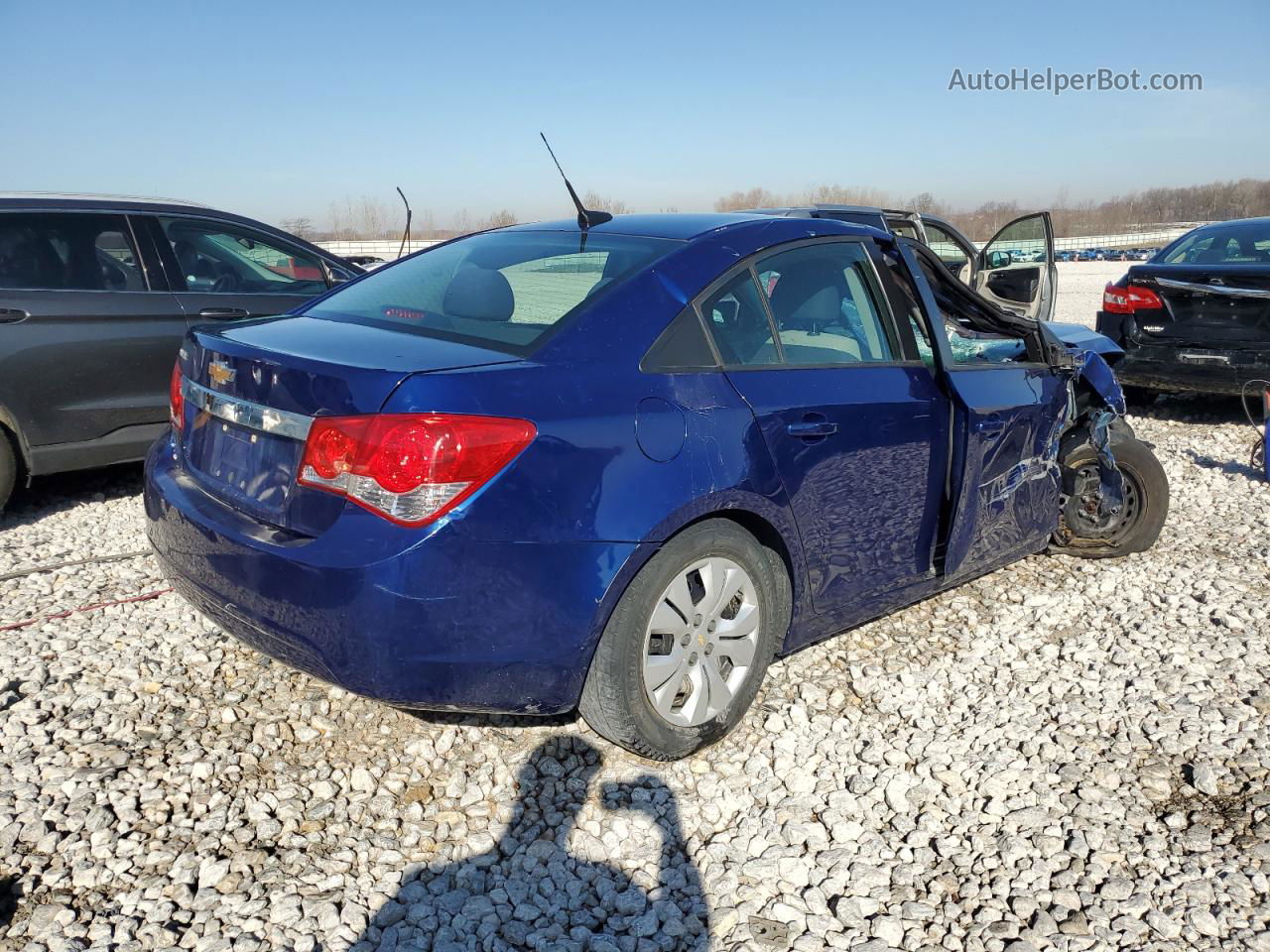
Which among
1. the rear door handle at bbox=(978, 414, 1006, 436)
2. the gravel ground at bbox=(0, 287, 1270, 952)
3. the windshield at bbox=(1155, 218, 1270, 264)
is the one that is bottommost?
the gravel ground at bbox=(0, 287, 1270, 952)

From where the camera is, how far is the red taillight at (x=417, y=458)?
8.14ft

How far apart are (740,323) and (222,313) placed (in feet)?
12.5

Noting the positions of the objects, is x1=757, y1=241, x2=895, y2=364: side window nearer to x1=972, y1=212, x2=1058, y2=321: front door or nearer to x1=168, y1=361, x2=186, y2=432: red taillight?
x1=168, y1=361, x2=186, y2=432: red taillight

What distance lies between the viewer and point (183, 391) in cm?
329

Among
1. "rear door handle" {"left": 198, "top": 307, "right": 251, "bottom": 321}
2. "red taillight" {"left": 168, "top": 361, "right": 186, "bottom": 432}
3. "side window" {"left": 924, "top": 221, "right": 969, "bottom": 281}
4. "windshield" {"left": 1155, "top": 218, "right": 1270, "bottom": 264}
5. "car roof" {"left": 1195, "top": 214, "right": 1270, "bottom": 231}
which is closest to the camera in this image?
"red taillight" {"left": 168, "top": 361, "right": 186, "bottom": 432}

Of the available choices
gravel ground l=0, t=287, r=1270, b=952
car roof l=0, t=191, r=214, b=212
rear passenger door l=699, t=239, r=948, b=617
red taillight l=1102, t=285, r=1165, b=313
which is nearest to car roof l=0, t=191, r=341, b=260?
car roof l=0, t=191, r=214, b=212

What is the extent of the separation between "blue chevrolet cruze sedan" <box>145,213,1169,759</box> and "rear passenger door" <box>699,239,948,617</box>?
0.4 inches

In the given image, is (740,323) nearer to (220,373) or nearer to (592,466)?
(592,466)

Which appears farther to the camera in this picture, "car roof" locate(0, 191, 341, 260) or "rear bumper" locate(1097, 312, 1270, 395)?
"rear bumper" locate(1097, 312, 1270, 395)

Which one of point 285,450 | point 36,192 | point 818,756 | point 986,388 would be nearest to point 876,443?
point 986,388

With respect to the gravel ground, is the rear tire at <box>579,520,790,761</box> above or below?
above

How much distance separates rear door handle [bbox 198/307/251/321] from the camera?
230 inches

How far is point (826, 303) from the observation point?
3.56 metres

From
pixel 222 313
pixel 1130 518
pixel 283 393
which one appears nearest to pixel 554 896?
pixel 283 393
